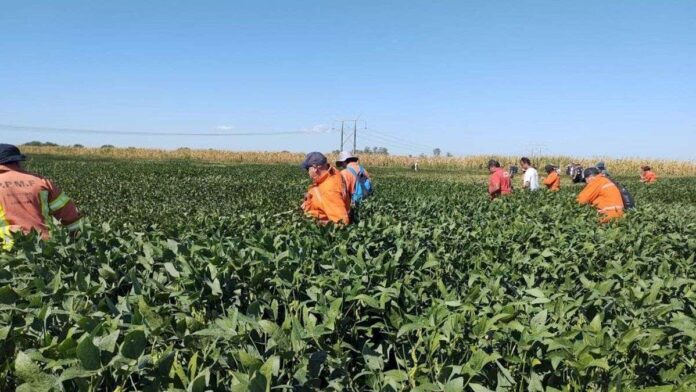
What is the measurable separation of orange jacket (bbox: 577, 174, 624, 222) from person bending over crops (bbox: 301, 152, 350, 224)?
185 inches

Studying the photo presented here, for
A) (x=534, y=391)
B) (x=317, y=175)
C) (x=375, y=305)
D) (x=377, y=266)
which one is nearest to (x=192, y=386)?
(x=375, y=305)

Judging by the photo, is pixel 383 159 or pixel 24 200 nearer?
pixel 24 200

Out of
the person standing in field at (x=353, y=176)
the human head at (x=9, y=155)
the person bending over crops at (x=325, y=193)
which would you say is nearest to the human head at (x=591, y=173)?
the person standing in field at (x=353, y=176)

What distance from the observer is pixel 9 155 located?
4941mm

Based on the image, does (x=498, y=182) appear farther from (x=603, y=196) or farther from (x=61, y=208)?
(x=61, y=208)

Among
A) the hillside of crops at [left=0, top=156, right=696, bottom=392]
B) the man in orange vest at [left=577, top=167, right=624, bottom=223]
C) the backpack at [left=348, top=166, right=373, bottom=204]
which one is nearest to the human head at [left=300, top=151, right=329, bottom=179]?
the hillside of crops at [left=0, top=156, right=696, bottom=392]

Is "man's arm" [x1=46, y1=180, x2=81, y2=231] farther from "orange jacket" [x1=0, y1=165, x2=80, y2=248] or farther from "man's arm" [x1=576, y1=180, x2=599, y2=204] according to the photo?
"man's arm" [x1=576, y1=180, x2=599, y2=204]

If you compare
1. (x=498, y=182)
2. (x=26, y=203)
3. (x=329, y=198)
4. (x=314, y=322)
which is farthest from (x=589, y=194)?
(x=26, y=203)

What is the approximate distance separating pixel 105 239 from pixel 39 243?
1.44ft

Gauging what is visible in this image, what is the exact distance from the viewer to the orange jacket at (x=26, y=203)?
4.80m

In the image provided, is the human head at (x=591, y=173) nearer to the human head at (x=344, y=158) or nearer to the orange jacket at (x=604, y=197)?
the orange jacket at (x=604, y=197)

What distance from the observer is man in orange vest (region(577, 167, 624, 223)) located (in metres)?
8.24

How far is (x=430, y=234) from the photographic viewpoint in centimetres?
504

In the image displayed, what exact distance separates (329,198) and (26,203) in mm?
3150
